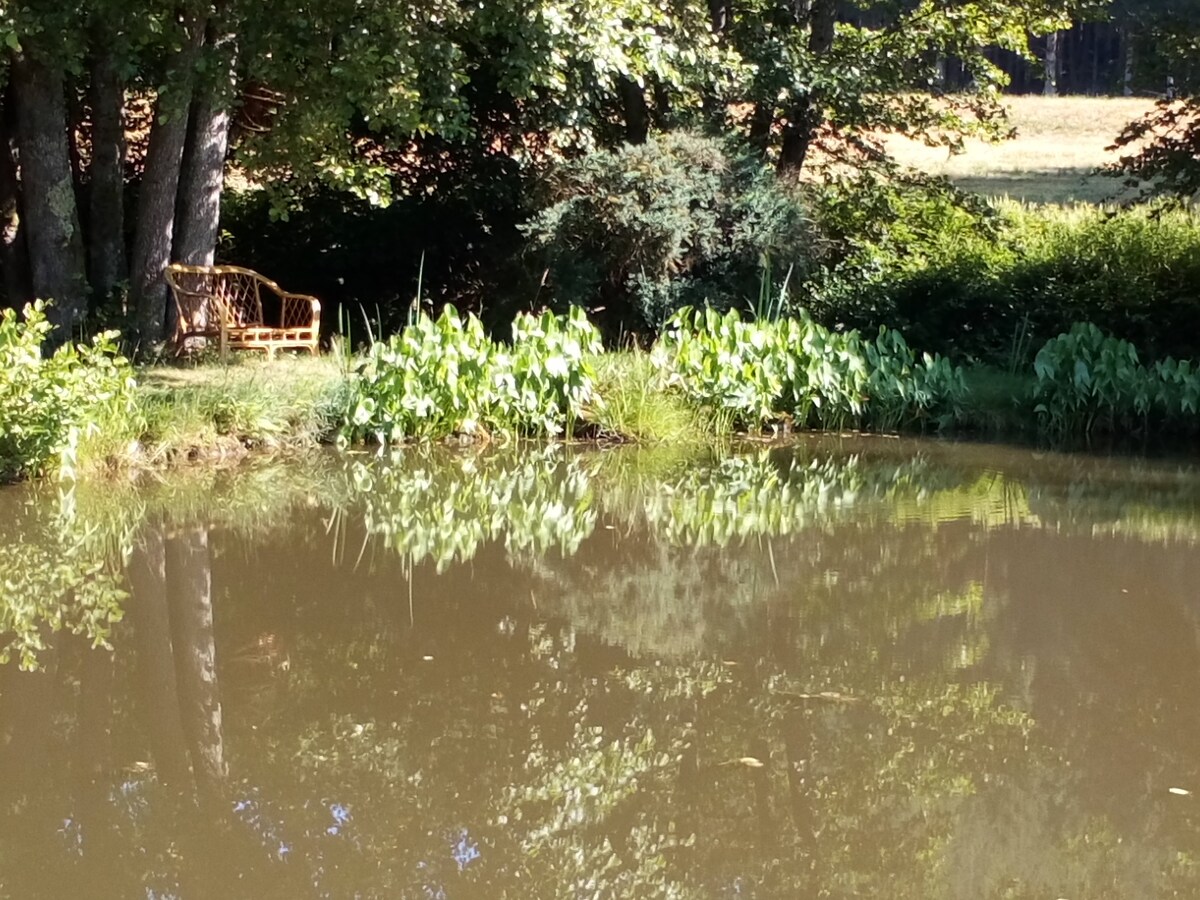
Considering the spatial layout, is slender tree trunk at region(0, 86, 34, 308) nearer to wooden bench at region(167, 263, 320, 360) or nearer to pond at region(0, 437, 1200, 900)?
wooden bench at region(167, 263, 320, 360)

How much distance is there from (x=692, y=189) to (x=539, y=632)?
23.3 feet

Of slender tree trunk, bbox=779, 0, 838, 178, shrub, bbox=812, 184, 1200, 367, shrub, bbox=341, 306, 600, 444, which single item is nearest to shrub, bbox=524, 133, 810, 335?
shrub, bbox=812, 184, 1200, 367

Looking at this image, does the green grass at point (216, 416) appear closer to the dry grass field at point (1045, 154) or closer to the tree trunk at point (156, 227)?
the tree trunk at point (156, 227)

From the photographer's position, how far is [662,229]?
11.7 metres

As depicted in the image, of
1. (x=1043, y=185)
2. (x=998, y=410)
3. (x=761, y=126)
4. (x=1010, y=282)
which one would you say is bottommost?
(x=998, y=410)

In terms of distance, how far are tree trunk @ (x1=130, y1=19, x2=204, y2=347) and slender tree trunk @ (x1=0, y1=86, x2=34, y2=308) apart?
38.5 inches

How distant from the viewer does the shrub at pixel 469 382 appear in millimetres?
9562

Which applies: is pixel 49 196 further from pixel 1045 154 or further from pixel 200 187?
pixel 1045 154

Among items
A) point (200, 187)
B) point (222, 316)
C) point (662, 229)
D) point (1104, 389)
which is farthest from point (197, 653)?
point (1104, 389)

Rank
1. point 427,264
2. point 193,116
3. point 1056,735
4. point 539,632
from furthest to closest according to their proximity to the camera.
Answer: point 427,264, point 193,116, point 539,632, point 1056,735

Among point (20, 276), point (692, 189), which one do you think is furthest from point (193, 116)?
point (692, 189)

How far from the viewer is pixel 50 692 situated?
477 cm

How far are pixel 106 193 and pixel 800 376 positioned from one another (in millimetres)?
5782

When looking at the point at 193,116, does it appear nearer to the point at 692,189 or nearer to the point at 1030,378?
the point at 692,189
